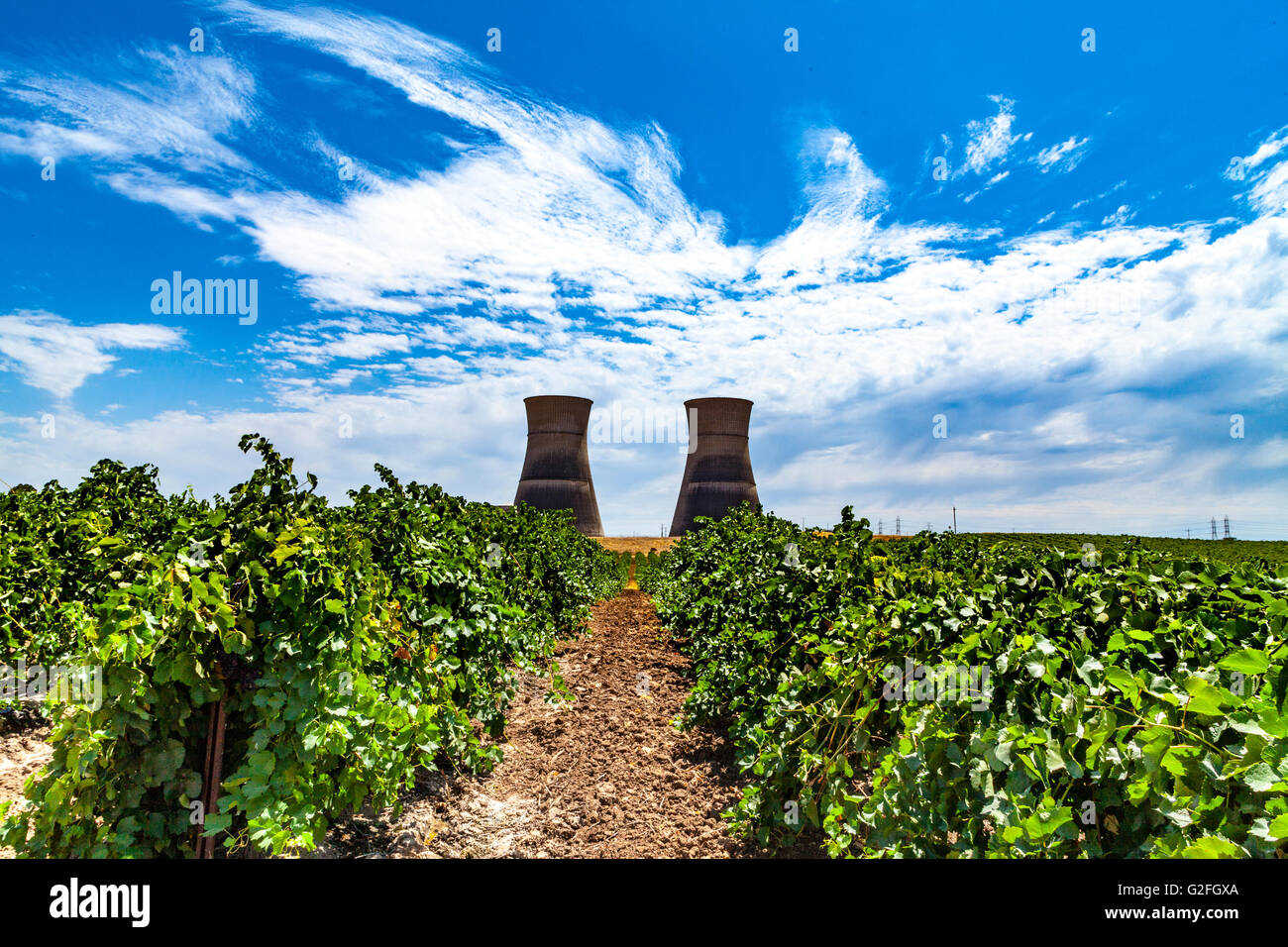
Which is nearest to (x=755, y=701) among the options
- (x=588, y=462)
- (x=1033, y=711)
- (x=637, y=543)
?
(x=1033, y=711)

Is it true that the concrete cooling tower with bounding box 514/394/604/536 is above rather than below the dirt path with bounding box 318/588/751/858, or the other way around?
above

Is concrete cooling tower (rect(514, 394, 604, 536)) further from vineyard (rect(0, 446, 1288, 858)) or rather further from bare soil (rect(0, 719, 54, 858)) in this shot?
vineyard (rect(0, 446, 1288, 858))

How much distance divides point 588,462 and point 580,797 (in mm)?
29109

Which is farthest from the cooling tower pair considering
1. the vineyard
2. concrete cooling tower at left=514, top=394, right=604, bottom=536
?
the vineyard

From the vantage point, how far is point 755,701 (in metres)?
4.44

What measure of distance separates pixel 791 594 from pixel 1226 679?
9.08ft

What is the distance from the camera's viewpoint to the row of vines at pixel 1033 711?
1789 millimetres

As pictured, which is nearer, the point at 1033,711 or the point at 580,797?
the point at 1033,711

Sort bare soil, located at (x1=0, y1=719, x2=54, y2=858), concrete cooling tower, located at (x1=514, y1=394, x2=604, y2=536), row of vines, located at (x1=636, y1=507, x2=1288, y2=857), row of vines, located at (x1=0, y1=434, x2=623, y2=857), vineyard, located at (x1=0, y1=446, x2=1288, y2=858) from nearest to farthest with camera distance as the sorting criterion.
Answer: row of vines, located at (x1=636, y1=507, x2=1288, y2=857)
vineyard, located at (x1=0, y1=446, x2=1288, y2=858)
row of vines, located at (x1=0, y1=434, x2=623, y2=857)
bare soil, located at (x1=0, y1=719, x2=54, y2=858)
concrete cooling tower, located at (x1=514, y1=394, x2=604, y2=536)

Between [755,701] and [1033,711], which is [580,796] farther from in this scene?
[1033,711]

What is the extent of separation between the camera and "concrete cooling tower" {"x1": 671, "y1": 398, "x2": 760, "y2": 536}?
3334cm
